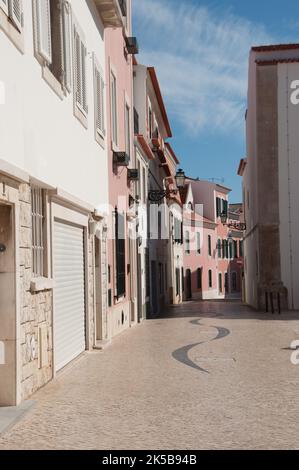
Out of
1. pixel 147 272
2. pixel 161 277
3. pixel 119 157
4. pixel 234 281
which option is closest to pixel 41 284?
pixel 119 157

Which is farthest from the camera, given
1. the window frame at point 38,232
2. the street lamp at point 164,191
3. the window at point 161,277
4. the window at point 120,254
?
the window at point 161,277

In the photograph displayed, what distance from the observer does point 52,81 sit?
396 inches

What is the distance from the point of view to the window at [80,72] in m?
12.2

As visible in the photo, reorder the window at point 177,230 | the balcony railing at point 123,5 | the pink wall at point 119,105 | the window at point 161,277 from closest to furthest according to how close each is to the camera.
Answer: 1. the pink wall at point 119,105
2. the balcony railing at point 123,5
3. the window at point 161,277
4. the window at point 177,230

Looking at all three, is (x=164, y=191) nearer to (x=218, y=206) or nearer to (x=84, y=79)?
(x=84, y=79)

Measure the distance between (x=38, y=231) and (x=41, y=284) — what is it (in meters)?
0.97

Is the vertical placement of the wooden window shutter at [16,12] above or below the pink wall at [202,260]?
above

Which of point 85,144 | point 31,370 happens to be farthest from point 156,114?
point 31,370

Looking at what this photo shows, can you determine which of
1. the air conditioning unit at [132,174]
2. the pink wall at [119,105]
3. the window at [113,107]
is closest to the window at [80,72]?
the pink wall at [119,105]

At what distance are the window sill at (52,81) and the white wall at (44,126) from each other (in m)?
0.07

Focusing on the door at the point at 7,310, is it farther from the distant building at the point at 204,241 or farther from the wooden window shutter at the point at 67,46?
the distant building at the point at 204,241

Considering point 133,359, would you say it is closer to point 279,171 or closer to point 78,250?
point 78,250

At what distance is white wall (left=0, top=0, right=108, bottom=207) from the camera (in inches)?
309
